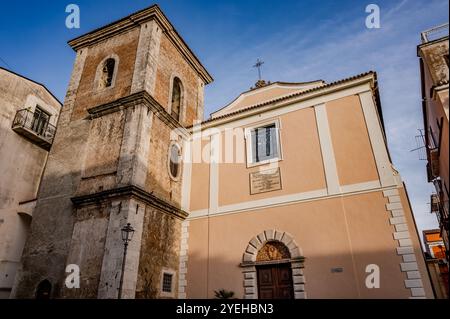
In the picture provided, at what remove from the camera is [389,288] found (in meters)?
8.02

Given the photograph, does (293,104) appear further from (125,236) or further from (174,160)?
(125,236)

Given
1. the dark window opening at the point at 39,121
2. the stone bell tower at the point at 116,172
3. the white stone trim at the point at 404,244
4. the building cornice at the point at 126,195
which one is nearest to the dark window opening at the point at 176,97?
the stone bell tower at the point at 116,172

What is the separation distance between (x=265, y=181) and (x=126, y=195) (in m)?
4.64

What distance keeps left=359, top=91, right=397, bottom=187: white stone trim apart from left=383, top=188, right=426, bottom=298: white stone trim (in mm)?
430

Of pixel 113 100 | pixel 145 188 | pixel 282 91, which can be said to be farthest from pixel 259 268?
pixel 113 100

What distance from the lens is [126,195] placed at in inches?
376

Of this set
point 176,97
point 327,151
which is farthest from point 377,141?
point 176,97

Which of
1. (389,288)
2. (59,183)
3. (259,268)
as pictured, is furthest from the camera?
(59,183)

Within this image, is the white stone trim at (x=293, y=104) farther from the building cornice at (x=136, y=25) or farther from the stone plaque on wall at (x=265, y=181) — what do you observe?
the building cornice at (x=136, y=25)

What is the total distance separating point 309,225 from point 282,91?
583cm

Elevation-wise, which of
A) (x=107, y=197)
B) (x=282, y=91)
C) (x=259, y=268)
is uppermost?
(x=282, y=91)

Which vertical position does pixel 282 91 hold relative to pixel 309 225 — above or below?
above

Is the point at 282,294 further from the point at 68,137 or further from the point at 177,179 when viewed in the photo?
the point at 68,137

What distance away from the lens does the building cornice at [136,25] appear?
13672 mm
